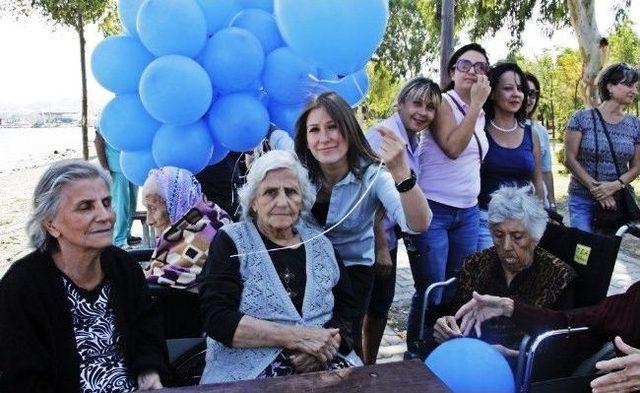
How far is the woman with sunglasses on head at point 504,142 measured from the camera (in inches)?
138

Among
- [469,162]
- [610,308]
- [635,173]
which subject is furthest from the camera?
[635,173]

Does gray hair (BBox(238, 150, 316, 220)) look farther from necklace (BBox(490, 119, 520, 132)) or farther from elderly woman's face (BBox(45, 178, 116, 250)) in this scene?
necklace (BBox(490, 119, 520, 132))

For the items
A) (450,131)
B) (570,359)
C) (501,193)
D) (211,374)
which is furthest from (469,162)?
(211,374)

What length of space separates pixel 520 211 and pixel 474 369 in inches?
30.8

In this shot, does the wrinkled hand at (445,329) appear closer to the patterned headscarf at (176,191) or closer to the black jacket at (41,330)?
the black jacket at (41,330)

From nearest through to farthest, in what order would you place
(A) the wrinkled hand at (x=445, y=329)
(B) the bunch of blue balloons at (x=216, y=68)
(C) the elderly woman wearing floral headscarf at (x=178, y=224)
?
1. (A) the wrinkled hand at (x=445, y=329)
2. (C) the elderly woman wearing floral headscarf at (x=178, y=224)
3. (B) the bunch of blue balloons at (x=216, y=68)

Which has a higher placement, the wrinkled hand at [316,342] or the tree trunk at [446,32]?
the tree trunk at [446,32]

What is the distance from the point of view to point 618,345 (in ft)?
6.47

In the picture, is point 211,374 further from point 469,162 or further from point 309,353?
point 469,162

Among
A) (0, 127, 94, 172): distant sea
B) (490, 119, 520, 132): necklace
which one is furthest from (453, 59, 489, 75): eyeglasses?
(0, 127, 94, 172): distant sea

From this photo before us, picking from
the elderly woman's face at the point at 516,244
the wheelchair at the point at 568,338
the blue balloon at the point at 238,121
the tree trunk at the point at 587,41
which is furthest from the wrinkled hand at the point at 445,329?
the tree trunk at the point at 587,41

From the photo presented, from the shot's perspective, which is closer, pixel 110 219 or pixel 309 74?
pixel 110 219

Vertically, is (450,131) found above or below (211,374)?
above

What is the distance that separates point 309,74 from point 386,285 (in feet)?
4.23
